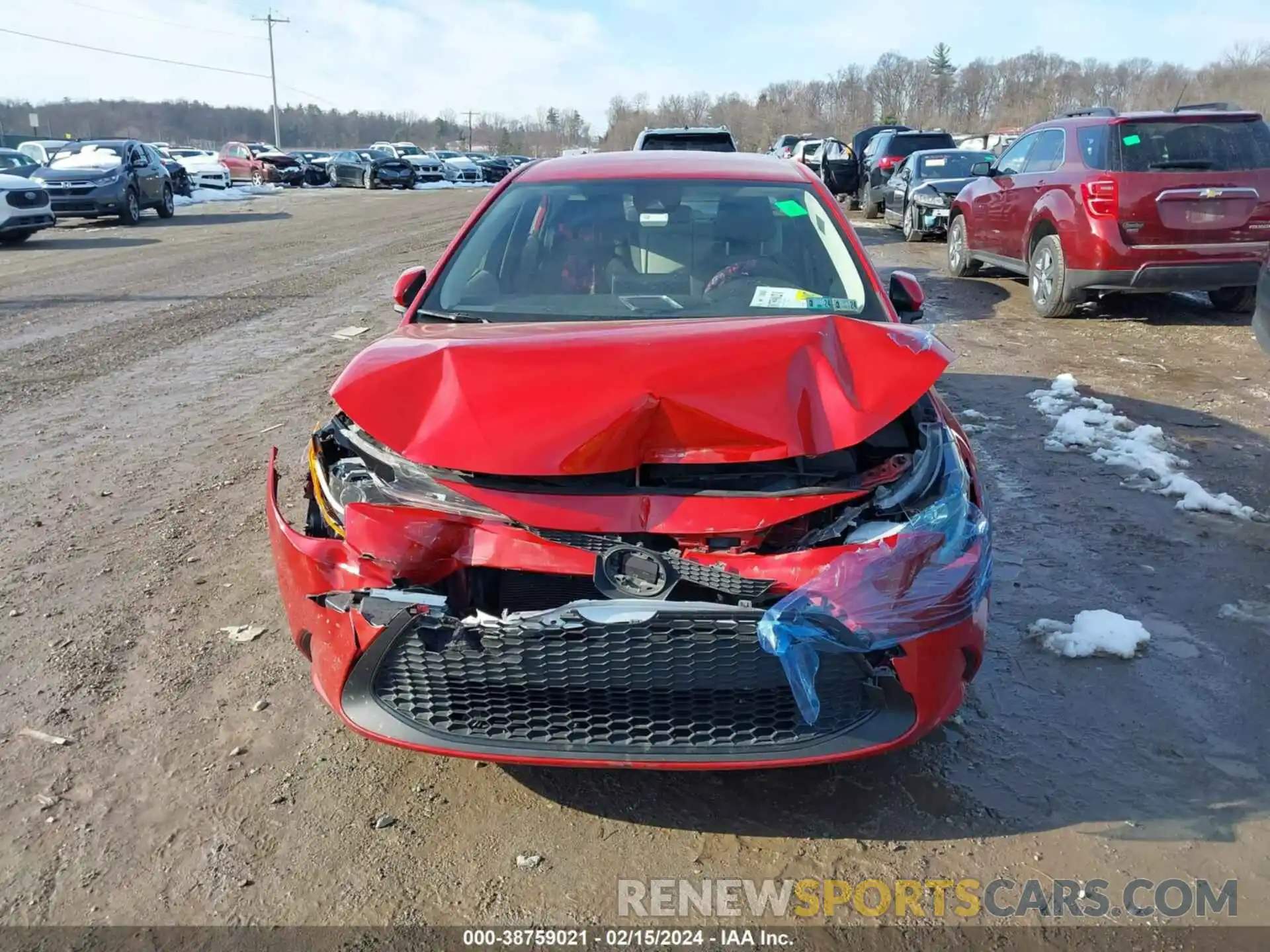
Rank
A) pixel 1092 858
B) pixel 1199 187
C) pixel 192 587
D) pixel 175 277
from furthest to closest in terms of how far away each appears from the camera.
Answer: pixel 175 277
pixel 1199 187
pixel 192 587
pixel 1092 858

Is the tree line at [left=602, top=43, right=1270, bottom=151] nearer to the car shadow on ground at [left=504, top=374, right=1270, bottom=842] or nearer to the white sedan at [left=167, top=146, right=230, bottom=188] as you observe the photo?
the white sedan at [left=167, top=146, right=230, bottom=188]

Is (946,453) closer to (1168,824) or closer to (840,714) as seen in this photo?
(840,714)

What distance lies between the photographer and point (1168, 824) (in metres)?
2.51

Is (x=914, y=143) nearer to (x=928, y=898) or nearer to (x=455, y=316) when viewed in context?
(x=455, y=316)

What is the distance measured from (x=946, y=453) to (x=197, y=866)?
224cm

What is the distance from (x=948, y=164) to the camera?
48.1 ft

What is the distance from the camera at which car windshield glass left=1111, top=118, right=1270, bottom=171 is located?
7.73 meters

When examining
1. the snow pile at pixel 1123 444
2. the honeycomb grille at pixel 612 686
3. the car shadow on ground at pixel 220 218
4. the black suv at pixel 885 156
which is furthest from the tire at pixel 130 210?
the honeycomb grille at pixel 612 686

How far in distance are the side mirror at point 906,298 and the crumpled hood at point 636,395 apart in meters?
0.90

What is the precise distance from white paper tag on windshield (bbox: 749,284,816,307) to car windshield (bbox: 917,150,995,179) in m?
12.2

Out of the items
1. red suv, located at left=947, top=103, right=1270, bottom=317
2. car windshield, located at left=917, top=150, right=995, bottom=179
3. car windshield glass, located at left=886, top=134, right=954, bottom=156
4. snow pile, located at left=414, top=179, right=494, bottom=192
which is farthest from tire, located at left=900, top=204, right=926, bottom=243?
snow pile, located at left=414, top=179, right=494, bottom=192

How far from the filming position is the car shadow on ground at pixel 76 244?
1499 centimetres

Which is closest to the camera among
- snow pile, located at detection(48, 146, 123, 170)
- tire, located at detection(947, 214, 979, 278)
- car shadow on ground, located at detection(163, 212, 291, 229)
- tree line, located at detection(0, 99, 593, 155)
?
tire, located at detection(947, 214, 979, 278)

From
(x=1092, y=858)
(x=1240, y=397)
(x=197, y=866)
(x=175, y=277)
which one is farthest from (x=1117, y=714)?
(x=175, y=277)
